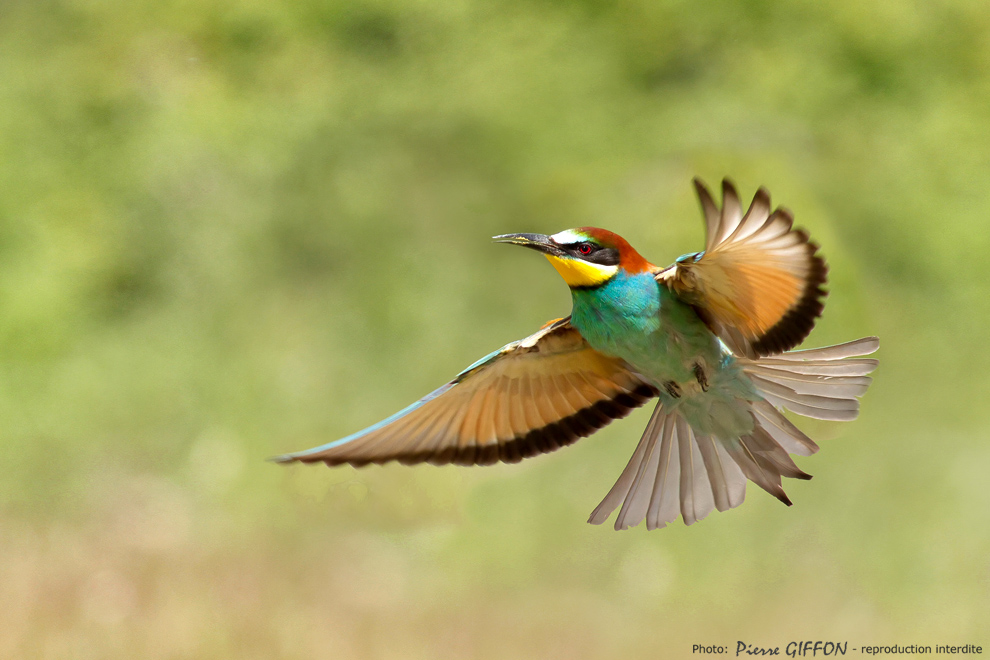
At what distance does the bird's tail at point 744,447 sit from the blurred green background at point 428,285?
997 mm

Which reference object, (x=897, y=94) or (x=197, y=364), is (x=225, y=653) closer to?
(x=197, y=364)

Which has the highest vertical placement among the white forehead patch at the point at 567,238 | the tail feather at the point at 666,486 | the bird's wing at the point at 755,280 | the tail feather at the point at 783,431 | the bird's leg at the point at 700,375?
the white forehead patch at the point at 567,238

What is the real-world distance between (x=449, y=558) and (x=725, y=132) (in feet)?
10.2

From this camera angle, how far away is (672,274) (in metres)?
2.04

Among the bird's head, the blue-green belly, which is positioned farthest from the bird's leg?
the bird's head

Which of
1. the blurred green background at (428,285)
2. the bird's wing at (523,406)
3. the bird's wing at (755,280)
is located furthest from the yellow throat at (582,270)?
the blurred green background at (428,285)

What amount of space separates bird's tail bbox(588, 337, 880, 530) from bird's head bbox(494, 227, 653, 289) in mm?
418

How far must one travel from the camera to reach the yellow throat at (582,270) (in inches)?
79.5

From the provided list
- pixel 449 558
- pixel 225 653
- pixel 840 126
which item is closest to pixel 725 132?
pixel 840 126

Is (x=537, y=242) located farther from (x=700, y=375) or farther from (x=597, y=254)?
(x=700, y=375)

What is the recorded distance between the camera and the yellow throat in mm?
2020

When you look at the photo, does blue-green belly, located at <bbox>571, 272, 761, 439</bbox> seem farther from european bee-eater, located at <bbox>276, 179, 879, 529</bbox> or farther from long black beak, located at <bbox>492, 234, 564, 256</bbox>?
long black beak, located at <bbox>492, 234, 564, 256</bbox>

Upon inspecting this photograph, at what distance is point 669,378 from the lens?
2.27 m

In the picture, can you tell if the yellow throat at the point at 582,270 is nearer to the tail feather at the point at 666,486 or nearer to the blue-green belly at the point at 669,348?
the blue-green belly at the point at 669,348
